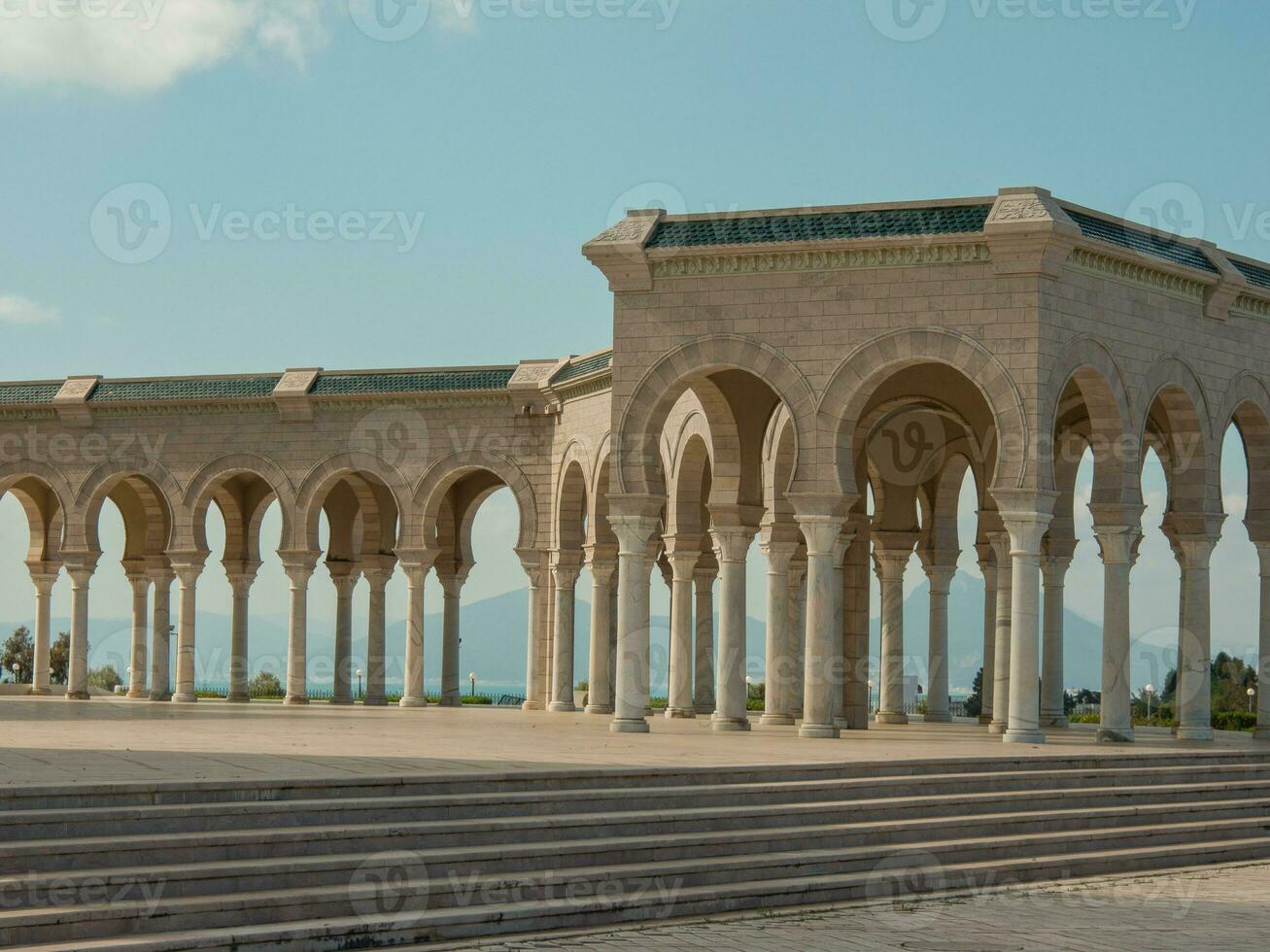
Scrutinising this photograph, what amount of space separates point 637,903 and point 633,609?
8804 millimetres

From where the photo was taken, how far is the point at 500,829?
12.3m

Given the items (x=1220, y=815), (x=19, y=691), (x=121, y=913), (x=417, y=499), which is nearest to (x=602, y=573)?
(x=417, y=499)

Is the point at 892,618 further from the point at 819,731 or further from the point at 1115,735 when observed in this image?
the point at 819,731

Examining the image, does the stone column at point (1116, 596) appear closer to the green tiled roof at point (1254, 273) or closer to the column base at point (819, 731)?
the column base at point (819, 731)

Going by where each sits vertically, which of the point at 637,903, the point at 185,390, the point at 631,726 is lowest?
the point at 637,903

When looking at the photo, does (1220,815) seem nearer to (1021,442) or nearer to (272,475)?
(1021,442)

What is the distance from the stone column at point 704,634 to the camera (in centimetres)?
2978

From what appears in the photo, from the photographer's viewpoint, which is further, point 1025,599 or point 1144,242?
point 1144,242

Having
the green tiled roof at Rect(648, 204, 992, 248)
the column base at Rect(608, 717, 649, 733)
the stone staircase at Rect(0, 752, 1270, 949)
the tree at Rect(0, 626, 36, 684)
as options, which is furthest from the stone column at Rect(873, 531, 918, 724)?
the tree at Rect(0, 626, 36, 684)

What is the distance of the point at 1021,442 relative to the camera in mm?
19094

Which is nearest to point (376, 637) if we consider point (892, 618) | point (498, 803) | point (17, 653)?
point (892, 618)

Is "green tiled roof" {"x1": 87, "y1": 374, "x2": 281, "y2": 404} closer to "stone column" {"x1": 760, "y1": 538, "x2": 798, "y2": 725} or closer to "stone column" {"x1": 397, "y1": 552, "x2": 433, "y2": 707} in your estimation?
"stone column" {"x1": 397, "y1": 552, "x2": 433, "y2": 707}

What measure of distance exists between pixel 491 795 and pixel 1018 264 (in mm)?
10297

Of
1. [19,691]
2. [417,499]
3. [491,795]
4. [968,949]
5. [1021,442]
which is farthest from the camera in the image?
[19,691]
